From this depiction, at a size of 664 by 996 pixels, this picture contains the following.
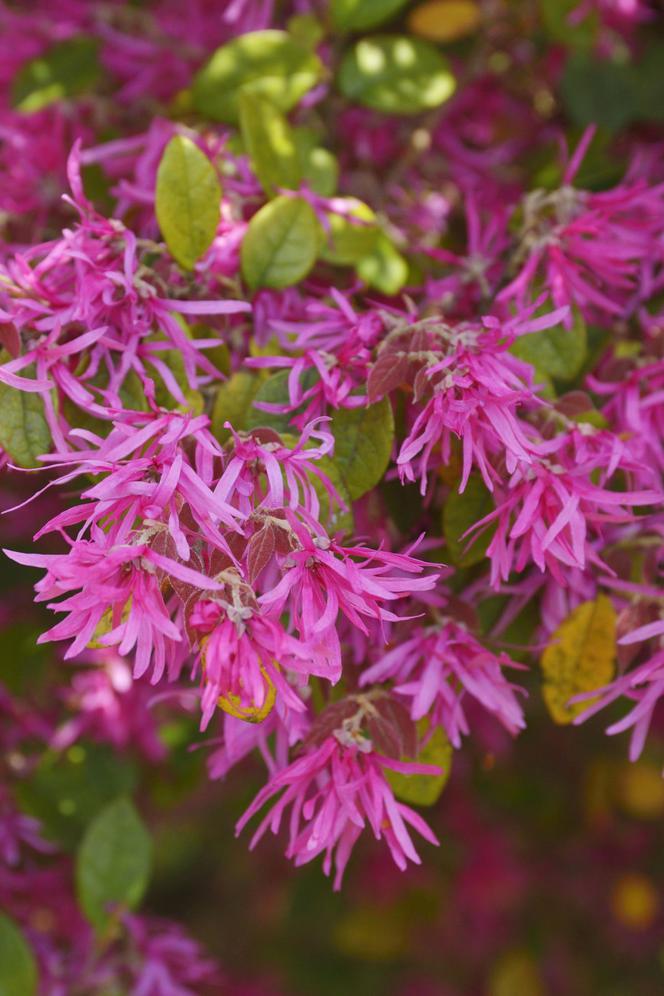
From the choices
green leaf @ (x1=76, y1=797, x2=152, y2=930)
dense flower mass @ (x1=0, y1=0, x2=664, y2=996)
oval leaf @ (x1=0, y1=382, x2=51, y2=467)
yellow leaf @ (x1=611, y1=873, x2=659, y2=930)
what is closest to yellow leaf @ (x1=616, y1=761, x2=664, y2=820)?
yellow leaf @ (x1=611, y1=873, x2=659, y2=930)

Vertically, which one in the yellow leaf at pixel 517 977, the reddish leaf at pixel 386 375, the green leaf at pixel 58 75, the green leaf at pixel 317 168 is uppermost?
the green leaf at pixel 58 75

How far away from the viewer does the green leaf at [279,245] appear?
2.55 ft

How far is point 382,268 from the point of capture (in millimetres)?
896

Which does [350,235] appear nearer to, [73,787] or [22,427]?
[22,427]

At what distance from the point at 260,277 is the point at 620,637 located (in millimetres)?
377

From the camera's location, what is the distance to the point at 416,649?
2.37 feet

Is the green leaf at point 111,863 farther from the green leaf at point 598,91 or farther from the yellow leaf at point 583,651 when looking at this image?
the green leaf at point 598,91

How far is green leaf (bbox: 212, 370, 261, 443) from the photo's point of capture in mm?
723

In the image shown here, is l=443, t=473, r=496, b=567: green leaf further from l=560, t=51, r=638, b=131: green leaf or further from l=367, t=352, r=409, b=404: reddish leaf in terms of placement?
l=560, t=51, r=638, b=131: green leaf

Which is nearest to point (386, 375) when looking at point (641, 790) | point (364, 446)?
point (364, 446)

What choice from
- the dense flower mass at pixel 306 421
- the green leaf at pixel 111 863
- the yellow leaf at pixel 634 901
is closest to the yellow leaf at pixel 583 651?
the dense flower mass at pixel 306 421

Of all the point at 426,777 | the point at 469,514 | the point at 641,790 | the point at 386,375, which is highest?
the point at 386,375

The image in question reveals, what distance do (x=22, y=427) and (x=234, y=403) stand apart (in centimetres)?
15

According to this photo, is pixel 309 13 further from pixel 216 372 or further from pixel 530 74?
pixel 216 372
